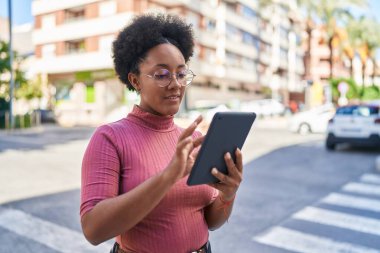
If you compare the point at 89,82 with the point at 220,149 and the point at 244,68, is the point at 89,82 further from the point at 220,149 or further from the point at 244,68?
the point at 220,149

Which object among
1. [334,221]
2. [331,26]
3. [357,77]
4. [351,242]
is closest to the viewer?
[351,242]

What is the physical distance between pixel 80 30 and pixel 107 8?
334cm

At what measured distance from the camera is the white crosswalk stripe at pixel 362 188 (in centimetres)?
718

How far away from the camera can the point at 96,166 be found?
1.46 metres

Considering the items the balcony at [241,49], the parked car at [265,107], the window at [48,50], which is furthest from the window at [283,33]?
the window at [48,50]

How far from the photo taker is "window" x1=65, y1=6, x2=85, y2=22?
109 ft

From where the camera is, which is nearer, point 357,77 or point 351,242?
point 351,242

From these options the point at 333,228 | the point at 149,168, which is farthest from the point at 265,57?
the point at 149,168

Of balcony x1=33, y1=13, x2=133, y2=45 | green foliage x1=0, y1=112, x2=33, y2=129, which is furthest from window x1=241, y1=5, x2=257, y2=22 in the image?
green foliage x1=0, y1=112, x2=33, y2=129

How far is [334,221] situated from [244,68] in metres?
37.7

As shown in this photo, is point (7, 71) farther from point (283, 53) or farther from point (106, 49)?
point (283, 53)

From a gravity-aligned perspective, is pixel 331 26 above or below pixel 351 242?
above

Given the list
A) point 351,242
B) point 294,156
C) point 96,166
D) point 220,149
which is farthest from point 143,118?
point 294,156

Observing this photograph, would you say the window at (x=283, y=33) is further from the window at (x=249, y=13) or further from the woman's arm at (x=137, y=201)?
the woman's arm at (x=137, y=201)
